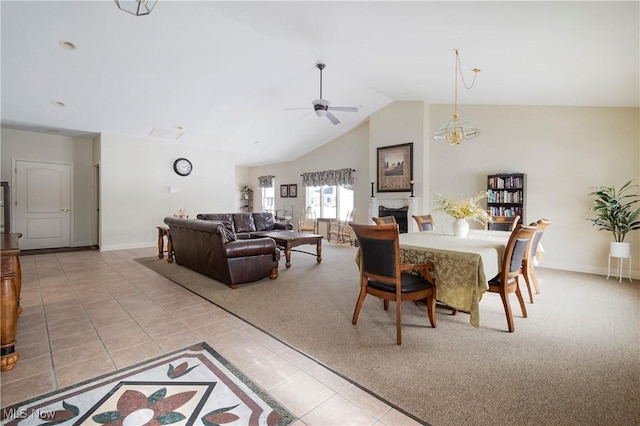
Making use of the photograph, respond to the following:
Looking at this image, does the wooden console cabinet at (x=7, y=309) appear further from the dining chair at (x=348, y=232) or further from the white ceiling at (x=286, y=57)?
the dining chair at (x=348, y=232)

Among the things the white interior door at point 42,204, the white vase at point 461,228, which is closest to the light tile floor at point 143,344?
the white vase at point 461,228

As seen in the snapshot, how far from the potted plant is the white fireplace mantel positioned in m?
2.90

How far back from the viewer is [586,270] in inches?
196

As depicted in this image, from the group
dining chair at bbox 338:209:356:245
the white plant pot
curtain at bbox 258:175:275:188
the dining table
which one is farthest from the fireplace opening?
curtain at bbox 258:175:275:188

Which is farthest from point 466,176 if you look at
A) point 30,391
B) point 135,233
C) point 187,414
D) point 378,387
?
point 135,233

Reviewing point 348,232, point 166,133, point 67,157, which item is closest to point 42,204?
point 67,157

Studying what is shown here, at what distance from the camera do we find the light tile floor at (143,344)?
173 cm

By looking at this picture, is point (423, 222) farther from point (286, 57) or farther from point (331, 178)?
point (331, 178)

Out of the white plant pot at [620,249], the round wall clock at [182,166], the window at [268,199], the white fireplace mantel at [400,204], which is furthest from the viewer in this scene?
the window at [268,199]

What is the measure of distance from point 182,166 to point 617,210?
8644 mm

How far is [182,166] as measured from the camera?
782 cm

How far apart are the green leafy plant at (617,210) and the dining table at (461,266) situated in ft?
9.67

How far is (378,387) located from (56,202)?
842cm

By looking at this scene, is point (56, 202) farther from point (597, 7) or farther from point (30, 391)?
point (597, 7)
